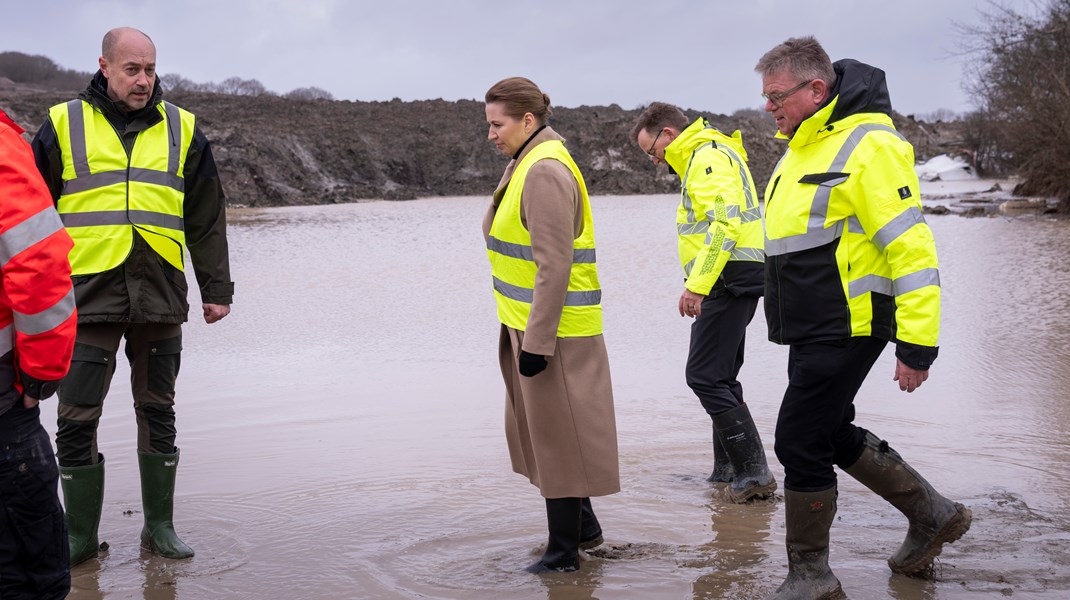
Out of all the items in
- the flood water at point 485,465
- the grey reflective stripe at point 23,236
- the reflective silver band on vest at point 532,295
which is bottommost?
the flood water at point 485,465

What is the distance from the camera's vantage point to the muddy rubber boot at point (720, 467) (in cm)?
551

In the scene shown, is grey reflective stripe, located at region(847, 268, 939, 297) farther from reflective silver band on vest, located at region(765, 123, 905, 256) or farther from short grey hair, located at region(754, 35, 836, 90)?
short grey hair, located at region(754, 35, 836, 90)

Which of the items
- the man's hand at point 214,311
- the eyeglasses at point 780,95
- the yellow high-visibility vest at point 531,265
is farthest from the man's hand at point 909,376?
the man's hand at point 214,311

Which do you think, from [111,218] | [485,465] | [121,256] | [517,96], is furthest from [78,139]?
[485,465]

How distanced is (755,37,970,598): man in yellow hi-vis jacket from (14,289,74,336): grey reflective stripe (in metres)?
2.34

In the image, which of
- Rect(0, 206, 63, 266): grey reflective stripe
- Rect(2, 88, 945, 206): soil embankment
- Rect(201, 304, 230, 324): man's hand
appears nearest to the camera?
Rect(0, 206, 63, 266): grey reflective stripe

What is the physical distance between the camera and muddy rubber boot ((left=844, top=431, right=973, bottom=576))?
4012 mm

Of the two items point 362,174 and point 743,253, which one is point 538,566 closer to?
point 743,253

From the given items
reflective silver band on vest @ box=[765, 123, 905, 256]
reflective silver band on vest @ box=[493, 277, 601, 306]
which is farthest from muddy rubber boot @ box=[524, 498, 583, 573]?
reflective silver band on vest @ box=[765, 123, 905, 256]

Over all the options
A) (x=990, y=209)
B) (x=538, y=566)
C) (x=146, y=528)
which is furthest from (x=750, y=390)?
(x=990, y=209)

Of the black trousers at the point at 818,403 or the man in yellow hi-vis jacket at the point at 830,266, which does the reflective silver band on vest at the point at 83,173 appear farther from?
the black trousers at the point at 818,403

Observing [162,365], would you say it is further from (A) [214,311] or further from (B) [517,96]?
(B) [517,96]

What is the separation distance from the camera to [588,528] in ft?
14.6

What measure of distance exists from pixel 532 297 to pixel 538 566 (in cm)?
106
